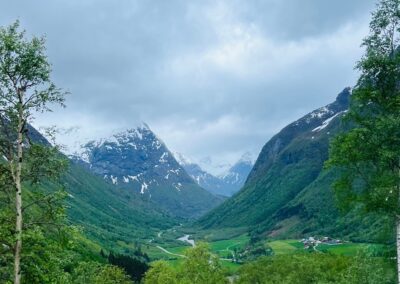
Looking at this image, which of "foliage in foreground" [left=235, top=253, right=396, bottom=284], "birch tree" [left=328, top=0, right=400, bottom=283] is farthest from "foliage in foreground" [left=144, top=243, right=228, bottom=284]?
"birch tree" [left=328, top=0, right=400, bottom=283]

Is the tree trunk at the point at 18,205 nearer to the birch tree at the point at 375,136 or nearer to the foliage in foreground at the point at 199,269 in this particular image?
the birch tree at the point at 375,136

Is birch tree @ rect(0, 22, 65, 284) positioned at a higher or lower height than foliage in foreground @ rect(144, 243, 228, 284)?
higher

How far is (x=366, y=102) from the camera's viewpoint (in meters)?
33.6

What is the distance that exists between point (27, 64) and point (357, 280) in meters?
40.0

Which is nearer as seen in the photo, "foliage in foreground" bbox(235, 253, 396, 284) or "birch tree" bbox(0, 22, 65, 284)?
"birch tree" bbox(0, 22, 65, 284)

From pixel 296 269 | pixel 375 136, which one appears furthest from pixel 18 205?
pixel 296 269

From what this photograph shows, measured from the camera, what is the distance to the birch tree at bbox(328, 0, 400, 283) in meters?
31.1

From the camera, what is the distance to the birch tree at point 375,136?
31062 millimetres

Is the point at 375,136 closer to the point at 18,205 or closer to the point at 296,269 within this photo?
the point at 18,205

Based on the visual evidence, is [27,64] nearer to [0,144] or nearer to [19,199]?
[0,144]

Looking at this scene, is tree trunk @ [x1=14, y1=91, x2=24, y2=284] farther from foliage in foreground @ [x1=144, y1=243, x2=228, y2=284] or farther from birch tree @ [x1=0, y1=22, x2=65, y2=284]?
foliage in foreground @ [x1=144, y1=243, x2=228, y2=284]

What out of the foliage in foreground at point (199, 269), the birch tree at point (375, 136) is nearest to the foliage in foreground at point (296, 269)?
the foliage in foreground at point (199, 269)

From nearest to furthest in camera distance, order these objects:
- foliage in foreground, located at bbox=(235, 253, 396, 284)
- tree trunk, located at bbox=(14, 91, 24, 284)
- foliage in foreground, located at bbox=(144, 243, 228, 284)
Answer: tree trunk, located at bbox=(14, 91, 24, 284) < foliage in foreground, located at bbox=(144, 243, 228, 284) < foliage in foreground, located at bbox=(235, 253, 396, 284)

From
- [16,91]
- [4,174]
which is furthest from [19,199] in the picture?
[16,91]
